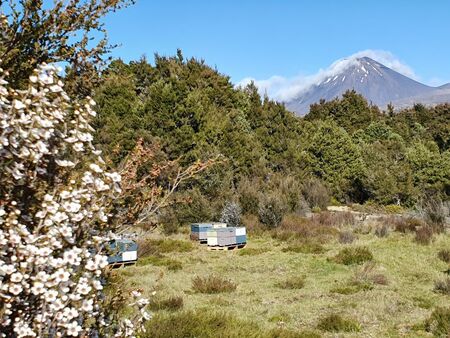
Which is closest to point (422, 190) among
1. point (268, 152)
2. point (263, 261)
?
point (268, 152)

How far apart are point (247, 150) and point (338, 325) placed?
21.5m

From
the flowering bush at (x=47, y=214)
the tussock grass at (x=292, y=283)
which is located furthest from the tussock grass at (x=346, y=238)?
the flowering bush at (x=47, y=214)

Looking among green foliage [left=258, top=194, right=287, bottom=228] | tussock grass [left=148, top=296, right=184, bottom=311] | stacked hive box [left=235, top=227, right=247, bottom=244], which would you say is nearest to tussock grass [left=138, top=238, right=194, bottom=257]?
stacked hive box [left=235, top=227, right=247, bottom=244]

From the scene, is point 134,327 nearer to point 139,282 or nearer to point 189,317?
point 189,317

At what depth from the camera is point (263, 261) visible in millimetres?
13398

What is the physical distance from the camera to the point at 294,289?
32.5 feet

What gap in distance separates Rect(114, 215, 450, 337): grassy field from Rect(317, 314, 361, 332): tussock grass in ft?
0.05

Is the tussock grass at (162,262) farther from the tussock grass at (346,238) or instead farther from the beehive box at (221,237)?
the tussock grass at (346,238)

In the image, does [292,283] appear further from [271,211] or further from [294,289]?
[271,211]

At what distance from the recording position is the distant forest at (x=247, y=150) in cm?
2345

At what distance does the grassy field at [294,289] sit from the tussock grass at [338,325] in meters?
0.02

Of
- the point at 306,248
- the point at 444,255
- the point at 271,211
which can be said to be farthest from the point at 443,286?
the point at 271,211

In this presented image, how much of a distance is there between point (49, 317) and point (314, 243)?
13.8m

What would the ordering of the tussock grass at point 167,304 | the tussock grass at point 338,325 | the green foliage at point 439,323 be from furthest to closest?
the tussock grass at point 167,304
the tussock grass at point 338,325
the green foliage at point 439,323
